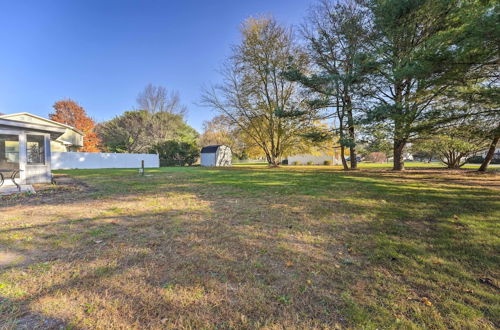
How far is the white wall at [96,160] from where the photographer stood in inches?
736

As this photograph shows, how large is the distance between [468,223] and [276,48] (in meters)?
17.1

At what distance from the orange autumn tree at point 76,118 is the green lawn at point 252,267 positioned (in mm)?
28616

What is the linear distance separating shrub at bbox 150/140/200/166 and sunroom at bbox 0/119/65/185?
16.3 metres

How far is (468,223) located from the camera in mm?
3746

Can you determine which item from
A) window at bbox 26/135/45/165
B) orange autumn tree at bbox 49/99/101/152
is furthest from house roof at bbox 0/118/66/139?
orange autumn tree at bbox 49/99/101/152

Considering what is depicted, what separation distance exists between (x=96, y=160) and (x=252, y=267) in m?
23.4

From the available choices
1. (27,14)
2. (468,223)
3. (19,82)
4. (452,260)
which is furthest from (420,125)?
(19,82)

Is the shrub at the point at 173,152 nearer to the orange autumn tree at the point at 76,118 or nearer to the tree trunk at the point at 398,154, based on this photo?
the orange autumn tree at the point at 76,118

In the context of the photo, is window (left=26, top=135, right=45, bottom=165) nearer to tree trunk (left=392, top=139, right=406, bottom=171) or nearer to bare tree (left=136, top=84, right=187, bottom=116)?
tree trunk (left=392, top=139, right=406, bottom=171)

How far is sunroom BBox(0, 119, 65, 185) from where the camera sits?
25.9 ft

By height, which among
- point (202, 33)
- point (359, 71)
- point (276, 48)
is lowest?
point (359, 71)

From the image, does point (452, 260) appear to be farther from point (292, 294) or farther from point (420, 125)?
point (420, 125)

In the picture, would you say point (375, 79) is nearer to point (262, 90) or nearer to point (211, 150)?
point (262, 90)

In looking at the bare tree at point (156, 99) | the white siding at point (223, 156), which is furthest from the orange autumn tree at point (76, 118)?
A: the white siding at point (223, 156)
